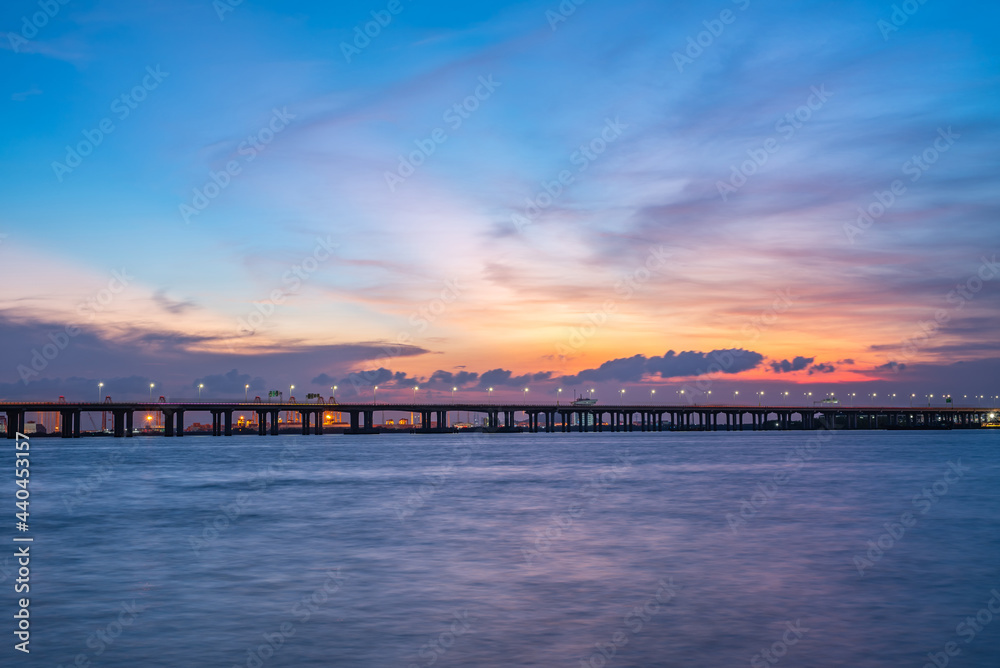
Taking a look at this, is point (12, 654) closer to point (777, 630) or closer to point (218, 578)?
point (218, 578)

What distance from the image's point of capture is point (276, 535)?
36.5m

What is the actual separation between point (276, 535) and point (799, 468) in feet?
213
